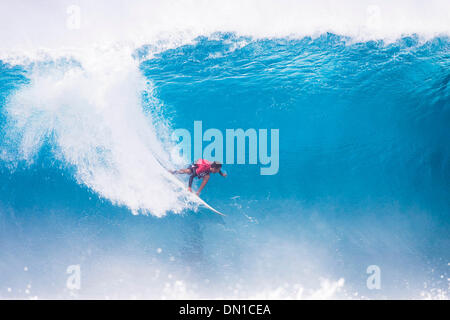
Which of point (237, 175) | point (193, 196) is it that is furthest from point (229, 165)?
point (193, 196)

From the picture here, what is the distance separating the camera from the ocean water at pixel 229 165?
5.13 meters

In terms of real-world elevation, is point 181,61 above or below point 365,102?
above

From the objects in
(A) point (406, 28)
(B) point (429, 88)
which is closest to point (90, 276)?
(B) point (429, 88)

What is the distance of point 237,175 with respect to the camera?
20.8 feet

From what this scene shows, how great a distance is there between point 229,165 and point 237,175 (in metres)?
0.29

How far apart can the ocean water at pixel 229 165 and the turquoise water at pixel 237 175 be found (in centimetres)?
3

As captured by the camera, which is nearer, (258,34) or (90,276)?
(90,276)

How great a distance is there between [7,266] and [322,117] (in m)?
6.56

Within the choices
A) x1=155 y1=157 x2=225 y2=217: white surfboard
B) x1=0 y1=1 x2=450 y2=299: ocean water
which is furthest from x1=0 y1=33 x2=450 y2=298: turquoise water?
x1=155 y1=157 x2=225 y2=217: white surfboard

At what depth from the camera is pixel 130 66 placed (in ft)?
23.8

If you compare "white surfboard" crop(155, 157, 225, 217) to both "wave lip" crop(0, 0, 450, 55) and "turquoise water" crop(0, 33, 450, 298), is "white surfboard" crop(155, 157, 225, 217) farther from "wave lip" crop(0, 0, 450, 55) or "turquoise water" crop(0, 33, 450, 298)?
"wave lip" crop(0, 0, 450, 55)

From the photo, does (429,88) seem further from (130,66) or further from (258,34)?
(130,66)

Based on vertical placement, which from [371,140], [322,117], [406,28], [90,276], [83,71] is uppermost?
[406,28]
